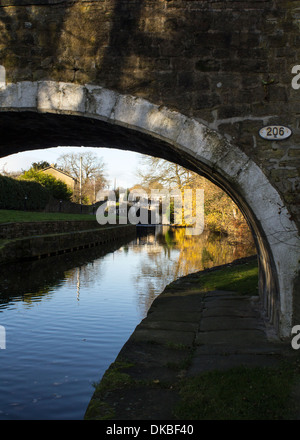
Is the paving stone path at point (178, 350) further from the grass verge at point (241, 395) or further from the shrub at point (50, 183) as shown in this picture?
the shrub at point (50, 183)

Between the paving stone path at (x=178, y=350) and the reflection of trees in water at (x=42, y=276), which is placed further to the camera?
the reflection of trees in water at (x=42, y=276)

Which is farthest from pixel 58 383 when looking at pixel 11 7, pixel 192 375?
pixel 11 7

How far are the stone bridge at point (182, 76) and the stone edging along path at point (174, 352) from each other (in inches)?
24.0

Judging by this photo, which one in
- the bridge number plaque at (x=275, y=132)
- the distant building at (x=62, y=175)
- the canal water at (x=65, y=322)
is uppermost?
the distant building at (x=62, y=175)

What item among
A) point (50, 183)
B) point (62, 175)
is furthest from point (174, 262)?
point (62, 175)

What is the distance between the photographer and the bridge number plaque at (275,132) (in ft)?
17.5

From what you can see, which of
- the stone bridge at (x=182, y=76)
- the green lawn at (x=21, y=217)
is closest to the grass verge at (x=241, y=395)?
the stone bridge at (x=182, y=76)

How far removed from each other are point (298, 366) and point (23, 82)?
448 cm

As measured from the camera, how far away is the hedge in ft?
87.6

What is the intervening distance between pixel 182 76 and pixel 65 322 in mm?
5058

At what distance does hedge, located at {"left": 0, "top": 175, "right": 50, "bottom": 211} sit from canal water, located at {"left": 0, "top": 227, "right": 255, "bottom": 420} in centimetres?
1085

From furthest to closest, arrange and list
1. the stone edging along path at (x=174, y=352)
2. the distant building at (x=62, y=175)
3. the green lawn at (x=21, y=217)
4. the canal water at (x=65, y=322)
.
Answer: the distant building at (x=62, y=175) → the green lawn at (x=21, y=217) → the canal water at (x=65, y=322) → the stone edging along path at (x=174, y=352)

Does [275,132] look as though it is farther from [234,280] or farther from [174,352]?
[234,280]

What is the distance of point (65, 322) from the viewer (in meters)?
8.32
